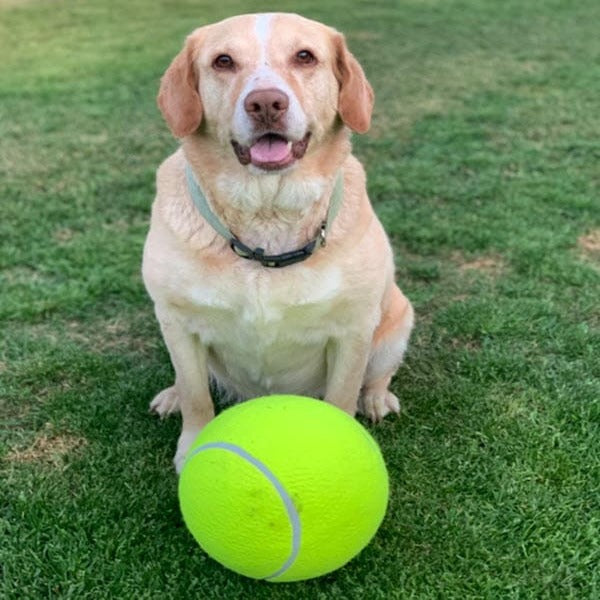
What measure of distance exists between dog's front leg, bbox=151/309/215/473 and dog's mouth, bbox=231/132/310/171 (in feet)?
2.08

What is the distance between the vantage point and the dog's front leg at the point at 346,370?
9.09 feet

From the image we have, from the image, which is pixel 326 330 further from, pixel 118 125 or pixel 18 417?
pixel 118 125

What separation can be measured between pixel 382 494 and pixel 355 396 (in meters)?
0.74

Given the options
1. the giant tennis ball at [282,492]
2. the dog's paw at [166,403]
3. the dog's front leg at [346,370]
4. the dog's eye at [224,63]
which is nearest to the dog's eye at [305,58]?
the dog's eye at [224,63]

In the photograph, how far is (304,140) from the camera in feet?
8.09

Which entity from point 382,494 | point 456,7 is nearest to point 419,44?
point 456,7

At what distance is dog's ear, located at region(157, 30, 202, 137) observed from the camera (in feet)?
8.21

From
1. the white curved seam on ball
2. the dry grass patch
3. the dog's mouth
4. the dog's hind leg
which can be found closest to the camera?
the white curved seam on ball

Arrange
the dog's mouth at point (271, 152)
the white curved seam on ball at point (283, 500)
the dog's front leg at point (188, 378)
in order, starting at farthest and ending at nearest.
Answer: the dog's front leg at point (188, 378), the dog's mouth at point (271, 152), the white curved seam on ball at point (283, 500)

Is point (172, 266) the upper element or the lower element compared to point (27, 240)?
upper

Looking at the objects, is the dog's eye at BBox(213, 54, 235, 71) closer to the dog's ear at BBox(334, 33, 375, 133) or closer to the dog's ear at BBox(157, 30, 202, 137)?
the dog's ear at BBox(157, 30, 202, 137)

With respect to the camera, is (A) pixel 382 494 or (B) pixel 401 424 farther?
(B) pixel 401 424

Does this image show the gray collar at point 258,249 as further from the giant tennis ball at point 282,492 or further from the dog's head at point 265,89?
the giant tennis ball at point 282,492

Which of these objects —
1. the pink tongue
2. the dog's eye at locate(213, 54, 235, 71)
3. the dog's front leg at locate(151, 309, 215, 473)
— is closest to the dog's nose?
the pink tongue
